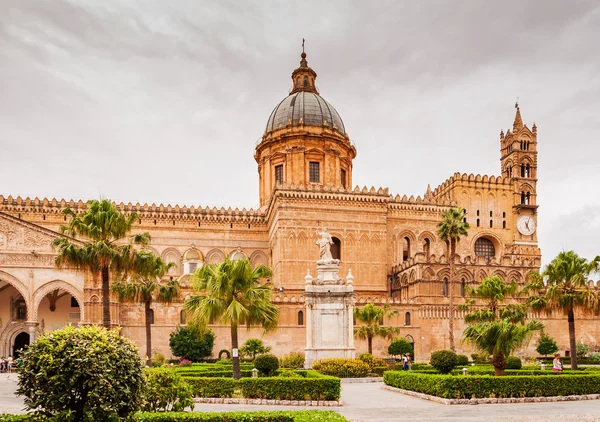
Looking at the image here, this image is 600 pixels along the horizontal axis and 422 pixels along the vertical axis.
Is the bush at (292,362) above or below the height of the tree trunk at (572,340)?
below

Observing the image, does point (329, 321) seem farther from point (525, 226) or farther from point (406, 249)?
point (525, 226)

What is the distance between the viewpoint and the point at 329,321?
90.3 feet

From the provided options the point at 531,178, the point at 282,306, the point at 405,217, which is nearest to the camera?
the point at 282,306

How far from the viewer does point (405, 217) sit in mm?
51062

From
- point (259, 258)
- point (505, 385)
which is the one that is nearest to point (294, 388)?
point (505, 385)

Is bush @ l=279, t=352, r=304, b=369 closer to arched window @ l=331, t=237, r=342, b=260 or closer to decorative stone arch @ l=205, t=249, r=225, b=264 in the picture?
arched window @ l=331, t=237, r=342, b=260

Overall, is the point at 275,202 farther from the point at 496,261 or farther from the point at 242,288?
the point at 242,288

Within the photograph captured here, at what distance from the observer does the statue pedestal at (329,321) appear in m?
27.2

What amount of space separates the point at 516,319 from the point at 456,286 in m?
14.1

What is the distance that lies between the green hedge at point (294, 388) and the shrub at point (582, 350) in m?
27.6

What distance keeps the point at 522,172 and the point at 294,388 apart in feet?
141

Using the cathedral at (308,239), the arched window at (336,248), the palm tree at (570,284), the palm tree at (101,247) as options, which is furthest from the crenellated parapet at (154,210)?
the palm tree at (570,284)

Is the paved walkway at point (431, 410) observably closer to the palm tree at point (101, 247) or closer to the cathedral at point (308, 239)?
the palm tree at point (101, 247)

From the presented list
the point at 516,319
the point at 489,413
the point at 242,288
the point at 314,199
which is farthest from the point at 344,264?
the point at 489,413
